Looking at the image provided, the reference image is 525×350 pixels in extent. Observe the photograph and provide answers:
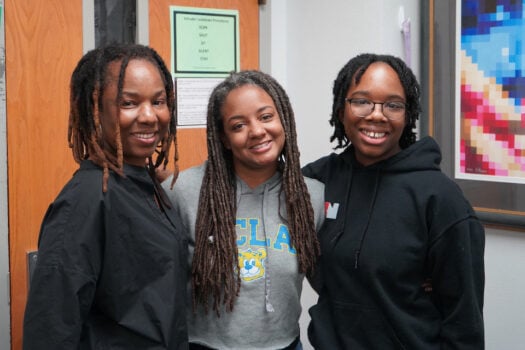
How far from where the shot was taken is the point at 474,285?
4.51 feet

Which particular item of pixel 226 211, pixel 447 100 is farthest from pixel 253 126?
pixel 447 100

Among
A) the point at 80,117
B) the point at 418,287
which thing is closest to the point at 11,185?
the point at 80,117

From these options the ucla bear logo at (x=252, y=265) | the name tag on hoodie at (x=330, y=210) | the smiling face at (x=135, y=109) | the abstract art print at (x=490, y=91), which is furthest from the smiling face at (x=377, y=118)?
the abstract art print at (x=490, y=91)

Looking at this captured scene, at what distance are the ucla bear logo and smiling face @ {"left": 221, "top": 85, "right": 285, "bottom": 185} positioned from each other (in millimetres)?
219

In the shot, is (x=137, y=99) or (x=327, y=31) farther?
(x=327, y=31)

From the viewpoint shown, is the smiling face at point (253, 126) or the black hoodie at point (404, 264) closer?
the black hoodie at point (404, 264)

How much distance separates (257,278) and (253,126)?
0.36 m

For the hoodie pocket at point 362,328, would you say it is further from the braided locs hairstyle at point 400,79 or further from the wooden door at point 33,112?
the wooden door at point 33,112

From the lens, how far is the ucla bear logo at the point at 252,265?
1.45 metres

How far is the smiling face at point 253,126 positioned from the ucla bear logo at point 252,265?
22cm

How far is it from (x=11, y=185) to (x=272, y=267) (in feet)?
2.95

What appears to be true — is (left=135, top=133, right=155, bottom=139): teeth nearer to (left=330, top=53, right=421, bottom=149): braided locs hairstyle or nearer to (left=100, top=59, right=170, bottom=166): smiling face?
(left=100, top=59, right=170, bottom=166): smiling face

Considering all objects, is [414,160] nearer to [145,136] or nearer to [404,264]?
[404,264]

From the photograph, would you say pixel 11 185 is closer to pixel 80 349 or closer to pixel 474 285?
pixel 80 349
